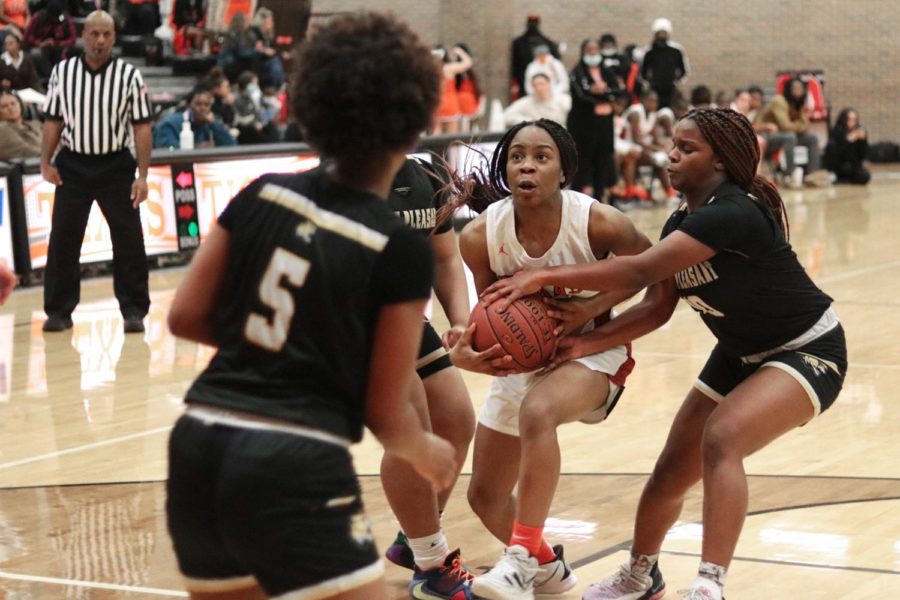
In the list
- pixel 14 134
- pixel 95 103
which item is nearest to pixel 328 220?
pixel 95 103

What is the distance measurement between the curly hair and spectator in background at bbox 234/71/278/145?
43.6ft

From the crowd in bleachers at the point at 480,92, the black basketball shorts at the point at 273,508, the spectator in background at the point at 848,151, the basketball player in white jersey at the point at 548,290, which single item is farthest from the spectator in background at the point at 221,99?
the black basketball shorts at the point at 273,508

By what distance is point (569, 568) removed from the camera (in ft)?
14.9

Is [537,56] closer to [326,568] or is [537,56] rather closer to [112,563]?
[112,563]

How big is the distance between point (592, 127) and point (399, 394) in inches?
546

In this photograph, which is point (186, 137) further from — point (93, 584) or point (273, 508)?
point (273, 508)

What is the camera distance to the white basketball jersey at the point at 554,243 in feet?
14.8

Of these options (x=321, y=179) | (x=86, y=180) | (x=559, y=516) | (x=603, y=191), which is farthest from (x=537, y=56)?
(x=321, y=179)

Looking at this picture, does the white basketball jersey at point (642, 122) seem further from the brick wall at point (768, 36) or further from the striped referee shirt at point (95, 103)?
the striped referee shirt at point (95, 103)

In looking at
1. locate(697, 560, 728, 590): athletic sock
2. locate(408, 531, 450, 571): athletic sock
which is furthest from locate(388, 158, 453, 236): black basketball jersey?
locate(697, 560, 728, 590): athletic sock

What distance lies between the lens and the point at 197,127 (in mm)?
14250

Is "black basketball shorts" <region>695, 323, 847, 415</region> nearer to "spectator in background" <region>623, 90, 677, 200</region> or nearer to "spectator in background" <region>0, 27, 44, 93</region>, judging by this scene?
"spectator in background" <region>0, 27, 44, 93</region>

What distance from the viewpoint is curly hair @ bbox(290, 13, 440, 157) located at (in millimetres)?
2496

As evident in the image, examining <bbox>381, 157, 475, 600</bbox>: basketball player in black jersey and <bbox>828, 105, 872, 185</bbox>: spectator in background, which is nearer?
<bbox>381, 157, 475, 600</bbox>: basketball player in black jersey
